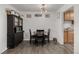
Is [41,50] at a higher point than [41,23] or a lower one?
lower

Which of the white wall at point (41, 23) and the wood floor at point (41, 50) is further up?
the white wall at point (41, 23)

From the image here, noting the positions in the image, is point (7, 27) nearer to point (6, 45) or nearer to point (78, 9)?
point (6, 45)

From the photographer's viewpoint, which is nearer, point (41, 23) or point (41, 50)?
point (41, 50)

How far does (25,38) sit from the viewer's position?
33.5ft

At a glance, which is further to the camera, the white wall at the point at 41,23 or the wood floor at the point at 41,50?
the white wall at the point at 41,23

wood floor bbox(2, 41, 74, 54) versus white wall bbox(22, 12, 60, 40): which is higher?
white wall bbox(22, 12, 60, 40)

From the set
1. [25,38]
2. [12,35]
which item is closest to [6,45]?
[12,35]

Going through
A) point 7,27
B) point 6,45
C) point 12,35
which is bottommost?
point 6,45

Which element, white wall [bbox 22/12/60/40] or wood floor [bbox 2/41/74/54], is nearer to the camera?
wood floor [bbox 2/41/74/54]
